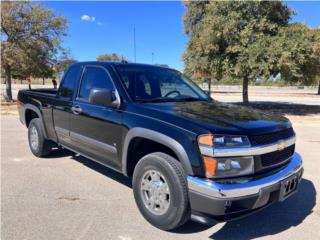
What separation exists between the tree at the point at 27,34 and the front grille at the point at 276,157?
16469 mm

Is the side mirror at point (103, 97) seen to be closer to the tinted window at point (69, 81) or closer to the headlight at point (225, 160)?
the tinted window at point (69, 81)

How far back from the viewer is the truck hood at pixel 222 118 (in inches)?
140

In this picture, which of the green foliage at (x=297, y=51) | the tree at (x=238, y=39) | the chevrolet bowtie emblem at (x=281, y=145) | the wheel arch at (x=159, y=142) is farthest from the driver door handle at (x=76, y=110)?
the tree at (x=238, y=39)

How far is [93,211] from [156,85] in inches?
74.4

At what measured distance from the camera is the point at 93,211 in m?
4.38

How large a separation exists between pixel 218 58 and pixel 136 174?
47.0ft

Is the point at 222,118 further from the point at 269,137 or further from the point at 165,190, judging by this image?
the point at 165,190

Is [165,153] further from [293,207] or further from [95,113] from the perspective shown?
[293,207]

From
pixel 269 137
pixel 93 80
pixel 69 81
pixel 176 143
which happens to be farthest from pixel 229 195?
pixel 69 81

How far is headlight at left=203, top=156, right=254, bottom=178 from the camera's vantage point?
3338mm

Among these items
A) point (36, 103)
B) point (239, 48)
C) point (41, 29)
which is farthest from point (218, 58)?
point (36, 103)

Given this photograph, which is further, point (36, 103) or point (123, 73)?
point (36, 103)

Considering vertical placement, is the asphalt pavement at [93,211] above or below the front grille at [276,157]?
below

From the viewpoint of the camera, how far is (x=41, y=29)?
18.9 meters
